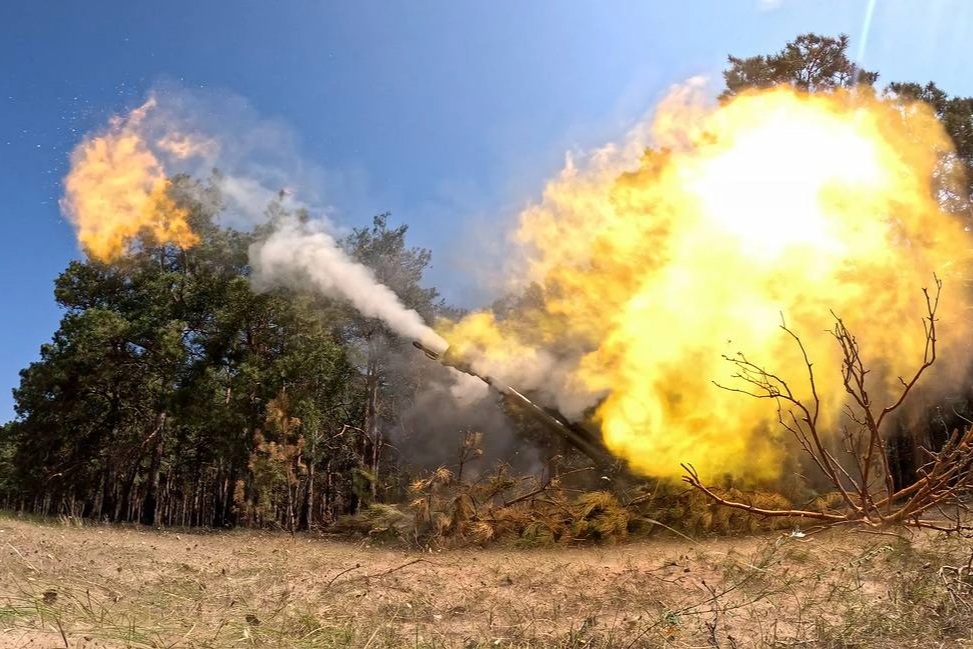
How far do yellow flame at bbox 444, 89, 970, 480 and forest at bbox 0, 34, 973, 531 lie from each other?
5.55m

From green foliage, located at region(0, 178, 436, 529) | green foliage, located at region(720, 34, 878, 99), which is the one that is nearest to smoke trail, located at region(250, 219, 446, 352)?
green foliage, located at region(0, 178, 436, 529)

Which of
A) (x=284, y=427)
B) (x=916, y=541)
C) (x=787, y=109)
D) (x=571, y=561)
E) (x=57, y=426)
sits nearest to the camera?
(x=916, y=541)

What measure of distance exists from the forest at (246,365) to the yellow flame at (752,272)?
219 inches

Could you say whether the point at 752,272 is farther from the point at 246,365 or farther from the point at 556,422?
the point at 246,365

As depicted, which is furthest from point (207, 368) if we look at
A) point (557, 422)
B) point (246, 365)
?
point (557, 422)

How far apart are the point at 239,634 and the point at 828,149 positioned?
12239 millimetres

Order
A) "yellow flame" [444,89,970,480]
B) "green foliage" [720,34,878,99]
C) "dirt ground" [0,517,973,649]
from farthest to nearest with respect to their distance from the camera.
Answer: "green foliage" [720,34,878,99]
"yellow flame" [444,89,970,480]
"dirt ground" [0,517,973,649]

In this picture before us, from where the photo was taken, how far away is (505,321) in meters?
15.9

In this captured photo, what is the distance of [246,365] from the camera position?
2247cm

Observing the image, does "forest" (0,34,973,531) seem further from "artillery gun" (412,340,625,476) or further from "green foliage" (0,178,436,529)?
"artillery gun" (412,340,625,476)

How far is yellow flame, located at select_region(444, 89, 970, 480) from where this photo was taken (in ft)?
37.6

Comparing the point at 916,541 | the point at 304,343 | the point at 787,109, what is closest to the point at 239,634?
the point at 916,541

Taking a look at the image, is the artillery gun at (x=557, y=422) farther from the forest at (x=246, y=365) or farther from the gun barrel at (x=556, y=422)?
the forest at (x=246, y=365)

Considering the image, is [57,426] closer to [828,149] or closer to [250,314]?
[250,314]
